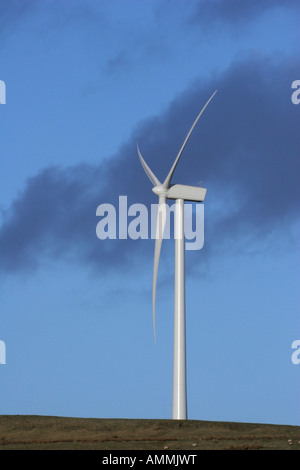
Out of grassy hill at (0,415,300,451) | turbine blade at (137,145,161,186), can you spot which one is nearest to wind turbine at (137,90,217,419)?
turbine blade at (137,145,161,186)

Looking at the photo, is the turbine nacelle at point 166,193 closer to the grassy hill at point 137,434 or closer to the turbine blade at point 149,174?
the turbine blade at point 149,174

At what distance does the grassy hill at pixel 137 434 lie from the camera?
184 feet

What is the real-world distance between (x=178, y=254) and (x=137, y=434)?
1536 cm

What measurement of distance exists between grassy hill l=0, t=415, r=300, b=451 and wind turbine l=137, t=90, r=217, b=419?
3.26 metres

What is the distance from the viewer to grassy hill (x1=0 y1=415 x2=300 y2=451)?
5612 cm

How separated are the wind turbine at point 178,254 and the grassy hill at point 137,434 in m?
3.26

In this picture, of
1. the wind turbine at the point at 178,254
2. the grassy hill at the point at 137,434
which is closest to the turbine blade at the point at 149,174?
the wind turbine at the point at 178,254

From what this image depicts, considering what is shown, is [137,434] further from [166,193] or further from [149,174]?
[149,174]

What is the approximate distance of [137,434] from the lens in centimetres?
5881

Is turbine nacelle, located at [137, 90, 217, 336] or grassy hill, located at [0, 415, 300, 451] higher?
turbine nacelle, located at [137, 90, 217, 336]

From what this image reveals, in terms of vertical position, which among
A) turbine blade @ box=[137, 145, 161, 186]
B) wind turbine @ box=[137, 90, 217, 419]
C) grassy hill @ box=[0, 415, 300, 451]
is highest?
turbine blade @ box=[137, 145, 161, 186]

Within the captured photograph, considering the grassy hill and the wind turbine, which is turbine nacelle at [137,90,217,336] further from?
the grassy hill
